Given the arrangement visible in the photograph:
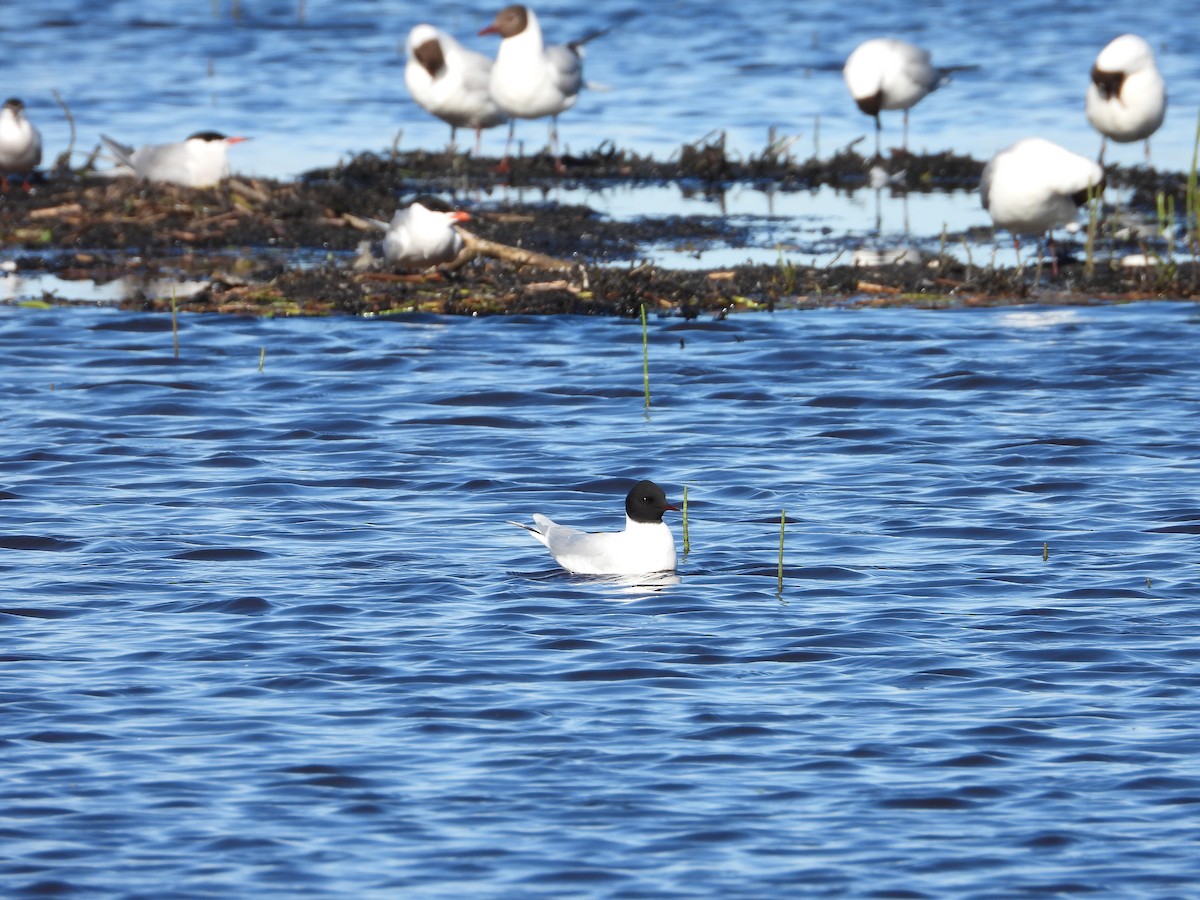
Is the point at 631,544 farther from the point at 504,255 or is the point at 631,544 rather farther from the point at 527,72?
the point at 527,72

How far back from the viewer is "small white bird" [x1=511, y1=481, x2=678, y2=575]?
927 cm

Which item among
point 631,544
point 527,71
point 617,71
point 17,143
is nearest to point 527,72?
point 527,71

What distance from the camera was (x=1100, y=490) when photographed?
11117 millimetres

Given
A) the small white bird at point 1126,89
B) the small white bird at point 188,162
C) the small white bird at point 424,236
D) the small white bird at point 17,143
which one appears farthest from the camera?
the small white bird at point 1126,89

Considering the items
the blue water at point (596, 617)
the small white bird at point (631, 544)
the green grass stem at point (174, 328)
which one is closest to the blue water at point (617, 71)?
the green grass stem at point (174, 328)

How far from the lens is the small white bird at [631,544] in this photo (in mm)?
9273

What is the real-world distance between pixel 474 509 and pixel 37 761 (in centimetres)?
398

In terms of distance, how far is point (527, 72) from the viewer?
22.1 m

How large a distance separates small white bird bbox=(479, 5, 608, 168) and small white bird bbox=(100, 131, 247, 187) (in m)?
3.76

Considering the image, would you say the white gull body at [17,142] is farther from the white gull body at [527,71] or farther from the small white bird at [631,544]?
the small white bird at [631,544]

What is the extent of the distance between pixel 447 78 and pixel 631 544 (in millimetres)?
14030

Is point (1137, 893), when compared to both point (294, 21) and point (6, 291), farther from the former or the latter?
point (294, 21)

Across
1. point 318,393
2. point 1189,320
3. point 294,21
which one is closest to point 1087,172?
point 1189,320

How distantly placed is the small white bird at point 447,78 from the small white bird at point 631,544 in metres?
13.8
